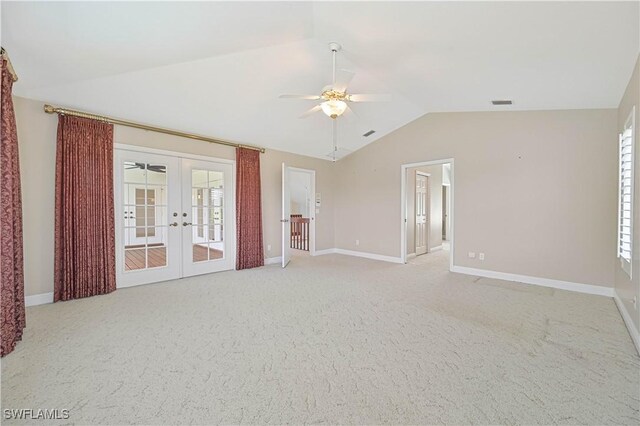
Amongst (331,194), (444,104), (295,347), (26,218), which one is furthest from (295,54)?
(331,194)

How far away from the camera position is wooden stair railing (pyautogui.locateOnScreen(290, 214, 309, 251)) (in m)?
8.03

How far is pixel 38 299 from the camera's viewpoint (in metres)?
3.40

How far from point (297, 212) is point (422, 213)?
5195 millimetres

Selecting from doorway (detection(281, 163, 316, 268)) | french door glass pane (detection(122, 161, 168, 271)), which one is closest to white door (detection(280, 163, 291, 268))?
doorway (detection(281, 163, 316, 268))

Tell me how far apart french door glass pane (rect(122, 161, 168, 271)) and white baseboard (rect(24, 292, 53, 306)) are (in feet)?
2.76

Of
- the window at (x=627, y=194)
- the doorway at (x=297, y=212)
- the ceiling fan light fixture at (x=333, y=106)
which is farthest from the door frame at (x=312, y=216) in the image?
the window at (x=627, y=194)

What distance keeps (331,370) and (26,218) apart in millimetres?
3902

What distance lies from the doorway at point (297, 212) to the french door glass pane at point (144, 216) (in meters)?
2.12

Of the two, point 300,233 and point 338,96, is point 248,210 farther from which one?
point 300,233

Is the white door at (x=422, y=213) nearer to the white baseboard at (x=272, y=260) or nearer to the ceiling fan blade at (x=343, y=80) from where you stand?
the white baseboard at (x=272, y=260)

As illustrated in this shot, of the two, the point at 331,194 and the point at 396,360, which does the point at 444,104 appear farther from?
the point at 396,360

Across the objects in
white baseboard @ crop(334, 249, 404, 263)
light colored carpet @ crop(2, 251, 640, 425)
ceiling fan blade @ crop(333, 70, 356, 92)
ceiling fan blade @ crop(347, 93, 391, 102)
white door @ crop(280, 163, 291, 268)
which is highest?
ceiling fan blade @ crop(333, 70, 356, 92)

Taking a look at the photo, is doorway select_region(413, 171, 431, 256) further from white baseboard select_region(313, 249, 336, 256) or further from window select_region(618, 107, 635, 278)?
window select_region(618, 107, 635, 278)

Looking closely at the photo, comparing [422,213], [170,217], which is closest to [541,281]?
[422,213]
